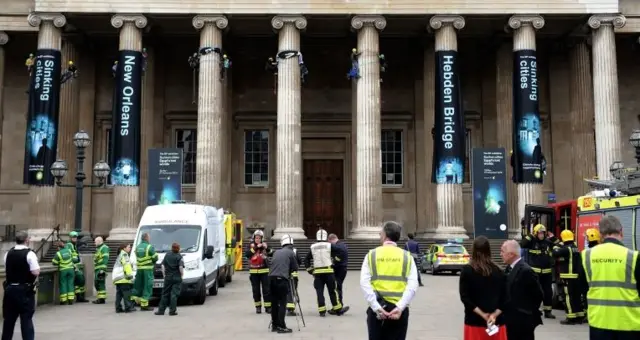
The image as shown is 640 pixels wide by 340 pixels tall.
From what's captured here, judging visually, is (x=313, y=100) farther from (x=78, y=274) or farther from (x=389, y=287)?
(x=389, y=287)

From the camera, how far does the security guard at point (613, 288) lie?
19.7 feet

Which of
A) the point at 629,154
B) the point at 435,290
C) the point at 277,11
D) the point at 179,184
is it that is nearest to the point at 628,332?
the point at 435,290

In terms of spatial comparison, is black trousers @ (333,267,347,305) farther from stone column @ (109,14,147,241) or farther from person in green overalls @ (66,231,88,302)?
stone column @ (109,14,147,241)

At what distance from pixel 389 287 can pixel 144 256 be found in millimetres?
9654

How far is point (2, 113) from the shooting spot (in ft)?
107

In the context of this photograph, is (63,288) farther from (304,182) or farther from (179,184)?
(304,182)

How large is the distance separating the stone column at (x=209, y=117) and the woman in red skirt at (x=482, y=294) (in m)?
22.6

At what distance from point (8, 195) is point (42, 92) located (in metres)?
7.49

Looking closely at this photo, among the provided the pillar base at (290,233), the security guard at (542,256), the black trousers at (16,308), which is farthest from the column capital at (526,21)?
the black trousers at (16,308)

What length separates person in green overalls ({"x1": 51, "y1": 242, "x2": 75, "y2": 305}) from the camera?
16.4 m

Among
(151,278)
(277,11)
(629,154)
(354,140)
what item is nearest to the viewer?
(151,278)

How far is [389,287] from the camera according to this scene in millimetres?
6594

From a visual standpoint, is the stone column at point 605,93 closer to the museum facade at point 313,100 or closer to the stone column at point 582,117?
the museum facade at point 313,100

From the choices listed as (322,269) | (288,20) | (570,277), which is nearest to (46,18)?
(288,20)
